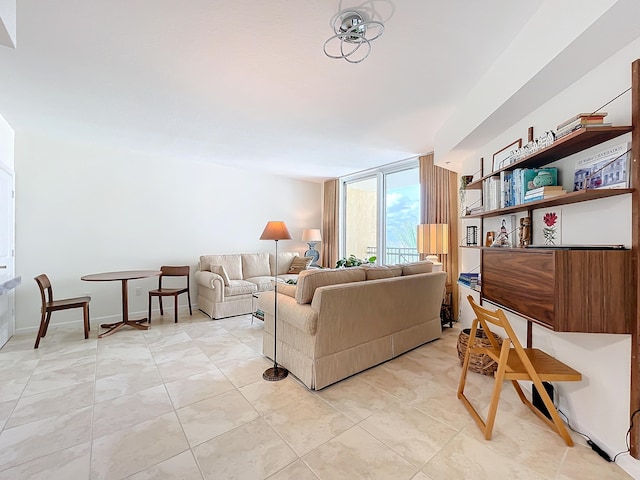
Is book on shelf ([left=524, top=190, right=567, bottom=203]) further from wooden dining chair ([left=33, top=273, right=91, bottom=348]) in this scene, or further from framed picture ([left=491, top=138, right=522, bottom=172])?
wooden dining chair ([left=33, top=273, right=91, bottom=348])

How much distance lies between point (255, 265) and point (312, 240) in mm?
1448

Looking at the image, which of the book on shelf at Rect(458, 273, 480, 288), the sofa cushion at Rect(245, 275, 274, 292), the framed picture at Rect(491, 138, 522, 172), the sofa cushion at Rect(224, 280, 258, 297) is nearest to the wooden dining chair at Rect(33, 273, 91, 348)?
the sofa cushion at Rect(224, 280, 258, 297)

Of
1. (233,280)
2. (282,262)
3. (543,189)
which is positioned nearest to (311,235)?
(282,262)

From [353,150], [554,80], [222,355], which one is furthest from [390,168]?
[222,355]

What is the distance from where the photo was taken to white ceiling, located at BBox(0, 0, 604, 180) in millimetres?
1651

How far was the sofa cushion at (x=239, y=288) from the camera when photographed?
171 inches

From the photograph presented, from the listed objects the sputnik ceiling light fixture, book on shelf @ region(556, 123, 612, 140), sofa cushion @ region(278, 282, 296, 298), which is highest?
the sputnik ceiling light fixture

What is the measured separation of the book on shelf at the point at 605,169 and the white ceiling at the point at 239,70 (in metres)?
0.93

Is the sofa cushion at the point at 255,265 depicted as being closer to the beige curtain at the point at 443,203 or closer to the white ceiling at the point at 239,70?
the white ceiling at the point at 239,70

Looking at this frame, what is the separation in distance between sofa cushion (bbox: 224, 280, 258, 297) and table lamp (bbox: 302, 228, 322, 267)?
1.71 meters

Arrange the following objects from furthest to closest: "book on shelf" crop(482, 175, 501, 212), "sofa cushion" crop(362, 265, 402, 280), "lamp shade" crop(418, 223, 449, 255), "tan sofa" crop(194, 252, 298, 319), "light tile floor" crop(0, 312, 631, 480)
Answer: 1. "tan sofa" crop(194, 252, 298, 319)
2. "lamp shade" crop(418, 223, 449, 255)
3. "sofa cushion" crop(362, 265, 402, 280)
4. "book on shelf" crop(482, 175, 501, 212)
5. "light tile floor" crop(0, 312, 631, 480)

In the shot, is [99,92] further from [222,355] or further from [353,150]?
[353,150]

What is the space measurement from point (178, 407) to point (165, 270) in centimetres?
289

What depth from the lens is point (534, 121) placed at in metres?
2.18
